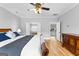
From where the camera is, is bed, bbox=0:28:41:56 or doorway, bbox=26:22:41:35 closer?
bed, bbox=0:28:41:56

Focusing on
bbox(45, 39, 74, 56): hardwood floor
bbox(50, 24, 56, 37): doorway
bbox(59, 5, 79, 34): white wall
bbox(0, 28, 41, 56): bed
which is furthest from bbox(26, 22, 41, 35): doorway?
bbox(0, 28, 41, 56): bed

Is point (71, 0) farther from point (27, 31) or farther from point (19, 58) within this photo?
point (27, 31)

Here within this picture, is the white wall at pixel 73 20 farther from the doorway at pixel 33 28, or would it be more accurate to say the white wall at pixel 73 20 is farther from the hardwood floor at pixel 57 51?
the doorway at pixel 33 28

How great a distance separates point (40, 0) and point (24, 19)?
7474 mm

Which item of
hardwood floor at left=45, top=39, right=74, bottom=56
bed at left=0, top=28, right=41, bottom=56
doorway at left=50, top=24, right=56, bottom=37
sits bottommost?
hardwood floor at left=45, top=39, right=74, bottom=56

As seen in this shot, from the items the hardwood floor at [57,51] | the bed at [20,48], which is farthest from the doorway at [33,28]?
the bed at [20,48]

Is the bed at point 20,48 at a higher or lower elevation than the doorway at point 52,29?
lower

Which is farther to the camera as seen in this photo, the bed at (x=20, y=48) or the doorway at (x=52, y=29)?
the doorway at (x=52, y=29)

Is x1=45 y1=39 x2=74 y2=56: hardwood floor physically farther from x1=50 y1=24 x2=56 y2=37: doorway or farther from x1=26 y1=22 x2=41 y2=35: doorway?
x1=50 y1=24 x2=56 y2=37: doorway

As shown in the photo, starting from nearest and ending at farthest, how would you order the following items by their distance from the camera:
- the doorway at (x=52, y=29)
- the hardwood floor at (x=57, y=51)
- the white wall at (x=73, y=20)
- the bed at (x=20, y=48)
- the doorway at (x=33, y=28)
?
1. the bed at (x=20, y=48)
2. the hardwood floor at (x=57, y=51)
3. the white wall at (x=73, y=20)
4. the doorway at (x=33, y=28)
5. the doorway at (x=52, y=29)

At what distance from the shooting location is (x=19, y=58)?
1.65 feet

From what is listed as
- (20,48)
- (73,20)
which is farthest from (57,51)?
(20,48)

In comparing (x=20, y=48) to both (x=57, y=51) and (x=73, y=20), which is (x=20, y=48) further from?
(x=73, y=20)

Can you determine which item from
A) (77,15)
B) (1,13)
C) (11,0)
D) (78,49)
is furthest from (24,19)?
(11,0)
